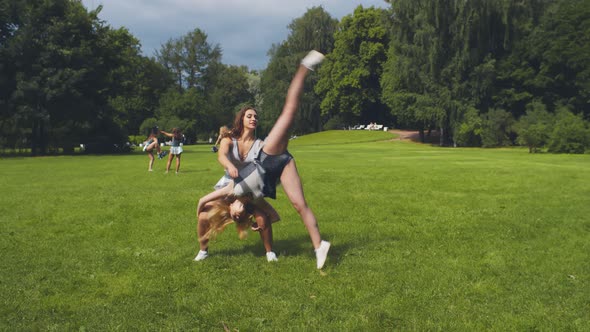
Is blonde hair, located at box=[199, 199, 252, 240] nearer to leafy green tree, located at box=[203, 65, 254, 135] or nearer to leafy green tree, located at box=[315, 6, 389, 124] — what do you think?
leafy green tree, located at box=[315, 6, 389, 124]

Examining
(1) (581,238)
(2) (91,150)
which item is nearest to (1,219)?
(1) (581,238)

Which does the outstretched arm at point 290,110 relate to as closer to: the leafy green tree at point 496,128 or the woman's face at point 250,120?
the woman's face at point 250,120

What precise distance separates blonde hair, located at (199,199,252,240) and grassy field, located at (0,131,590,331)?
41cm

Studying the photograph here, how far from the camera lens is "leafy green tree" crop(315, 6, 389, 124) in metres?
76.8

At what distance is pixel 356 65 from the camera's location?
7806 centimetres

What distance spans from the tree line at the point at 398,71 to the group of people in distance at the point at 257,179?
37.8 m

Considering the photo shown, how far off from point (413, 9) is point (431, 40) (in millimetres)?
4750

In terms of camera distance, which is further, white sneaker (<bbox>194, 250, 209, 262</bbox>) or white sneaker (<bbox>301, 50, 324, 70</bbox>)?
white sneaker (<bbox>194, 250, 209, 262</bbox>)

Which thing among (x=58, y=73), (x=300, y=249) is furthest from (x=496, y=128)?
(x=300, y=249)

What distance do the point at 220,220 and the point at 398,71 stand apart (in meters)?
53.5

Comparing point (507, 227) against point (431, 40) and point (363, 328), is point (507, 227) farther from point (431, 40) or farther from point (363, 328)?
point (431, 40)

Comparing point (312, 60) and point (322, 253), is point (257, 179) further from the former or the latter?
point (312, 60)

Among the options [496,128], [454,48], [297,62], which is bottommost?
[496,128]

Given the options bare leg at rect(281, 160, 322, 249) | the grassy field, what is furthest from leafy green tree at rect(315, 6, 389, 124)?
bare leg at rect(281, 160, 322, 249)
